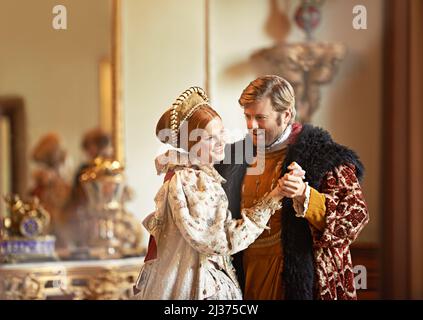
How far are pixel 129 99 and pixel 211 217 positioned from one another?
1.11 metres

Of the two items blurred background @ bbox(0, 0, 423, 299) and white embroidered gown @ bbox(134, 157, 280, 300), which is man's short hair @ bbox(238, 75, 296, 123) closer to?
white embroidered gown @ bbox(134, 157, 280, 300)

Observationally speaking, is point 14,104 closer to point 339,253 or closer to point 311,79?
point 311,79

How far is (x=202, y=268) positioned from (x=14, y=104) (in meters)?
1.38

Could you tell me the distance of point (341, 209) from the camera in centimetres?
132

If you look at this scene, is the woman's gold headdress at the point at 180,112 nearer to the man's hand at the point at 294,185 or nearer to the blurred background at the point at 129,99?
the man's hand at the point at 294,185

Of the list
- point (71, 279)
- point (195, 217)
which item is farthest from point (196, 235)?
point (71, 279)

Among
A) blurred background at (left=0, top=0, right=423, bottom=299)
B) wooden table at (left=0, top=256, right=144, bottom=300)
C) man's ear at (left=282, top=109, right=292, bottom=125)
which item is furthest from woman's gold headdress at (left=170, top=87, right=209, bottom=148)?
wooden table at (left=0, top=256, right=144, bottom=300)

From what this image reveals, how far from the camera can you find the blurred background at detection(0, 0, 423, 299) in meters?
2.07

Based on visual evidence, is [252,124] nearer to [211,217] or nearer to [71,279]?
[211,217]

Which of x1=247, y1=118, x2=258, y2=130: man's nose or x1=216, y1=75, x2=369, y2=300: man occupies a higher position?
x1=247, y1=118, x2=258, y2=130: man's nose

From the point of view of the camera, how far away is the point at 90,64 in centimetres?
256

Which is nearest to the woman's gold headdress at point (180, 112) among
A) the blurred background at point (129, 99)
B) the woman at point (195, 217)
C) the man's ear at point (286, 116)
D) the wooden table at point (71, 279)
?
the woman at point (195, 217)
